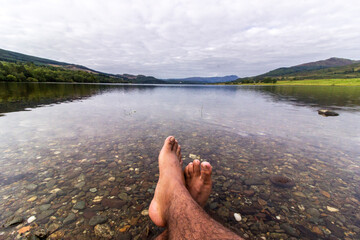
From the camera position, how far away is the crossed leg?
6.33 feet

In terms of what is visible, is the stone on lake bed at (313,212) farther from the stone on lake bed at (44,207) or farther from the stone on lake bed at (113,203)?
the stone on lake bed at (44,207)

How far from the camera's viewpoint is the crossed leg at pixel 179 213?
1929mm

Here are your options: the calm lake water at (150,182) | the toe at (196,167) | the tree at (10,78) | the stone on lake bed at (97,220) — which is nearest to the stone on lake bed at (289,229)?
the calm lake water at (150,182)

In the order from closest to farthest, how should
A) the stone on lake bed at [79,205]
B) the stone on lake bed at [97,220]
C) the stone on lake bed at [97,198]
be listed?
the stone on lake bed at [97,220]
the stone on lake bed at [79,205]
the stone on lake bed at [97,198]

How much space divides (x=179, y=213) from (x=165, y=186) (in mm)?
711

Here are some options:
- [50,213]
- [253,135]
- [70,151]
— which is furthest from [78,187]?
[253,135]

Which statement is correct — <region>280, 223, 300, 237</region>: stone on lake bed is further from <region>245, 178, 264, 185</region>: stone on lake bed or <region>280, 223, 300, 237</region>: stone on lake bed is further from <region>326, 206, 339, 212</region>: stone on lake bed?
<region>245, 178, 264, 185</region>: stone on lake bed

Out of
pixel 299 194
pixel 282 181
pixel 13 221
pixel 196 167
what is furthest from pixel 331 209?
pixel 13 221

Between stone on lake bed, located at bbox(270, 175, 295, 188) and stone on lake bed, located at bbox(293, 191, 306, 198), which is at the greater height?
stone on lake bed, located at bbox(270, 175, 295, 188)

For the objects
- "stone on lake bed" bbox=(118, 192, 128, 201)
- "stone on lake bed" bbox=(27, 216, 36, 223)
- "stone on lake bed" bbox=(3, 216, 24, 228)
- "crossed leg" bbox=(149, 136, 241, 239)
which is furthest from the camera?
"stone on lake bed" bbox=(118, 192, 128, 201)

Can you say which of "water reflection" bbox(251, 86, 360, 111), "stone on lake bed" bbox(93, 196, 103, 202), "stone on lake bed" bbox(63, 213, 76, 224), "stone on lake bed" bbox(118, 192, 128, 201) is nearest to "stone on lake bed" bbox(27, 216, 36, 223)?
"stone on lake bed" bbox(63, 213, 76, 224)

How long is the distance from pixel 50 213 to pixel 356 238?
5128 mm

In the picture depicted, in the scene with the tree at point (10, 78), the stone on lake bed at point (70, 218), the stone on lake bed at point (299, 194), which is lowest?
the stone on lake bed at point (299, 194)

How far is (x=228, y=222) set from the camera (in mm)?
2725
